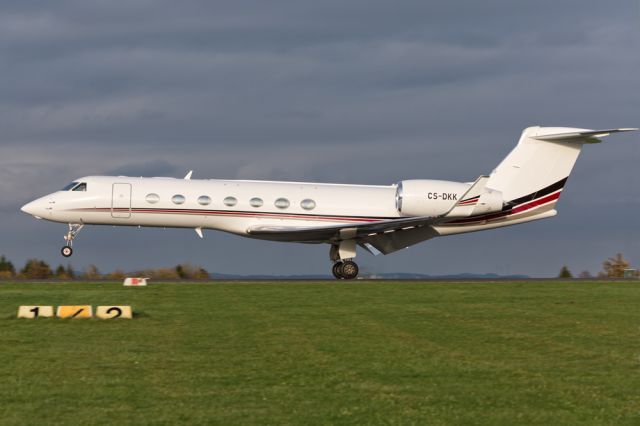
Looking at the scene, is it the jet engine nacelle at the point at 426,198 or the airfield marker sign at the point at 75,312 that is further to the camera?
the jet engine nacelle at the point at 426,198

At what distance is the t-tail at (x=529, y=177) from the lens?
34.5 m

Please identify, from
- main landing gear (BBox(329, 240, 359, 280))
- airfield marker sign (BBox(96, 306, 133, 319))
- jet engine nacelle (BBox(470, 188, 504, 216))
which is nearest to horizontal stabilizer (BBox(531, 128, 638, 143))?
jet engine nacelle (BBox(470, 188, 504, 216))

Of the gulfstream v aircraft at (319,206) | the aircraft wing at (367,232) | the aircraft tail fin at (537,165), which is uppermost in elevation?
the aircraft tail fin at (537,165)

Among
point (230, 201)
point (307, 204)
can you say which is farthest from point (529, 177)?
point (230, 201)

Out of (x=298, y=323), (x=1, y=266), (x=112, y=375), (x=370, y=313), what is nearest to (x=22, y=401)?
(x=112, y=375)

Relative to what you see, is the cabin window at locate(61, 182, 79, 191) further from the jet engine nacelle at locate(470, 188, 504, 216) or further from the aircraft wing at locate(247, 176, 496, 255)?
the jet engine nacelle at locate(470, 188, 504, 216)

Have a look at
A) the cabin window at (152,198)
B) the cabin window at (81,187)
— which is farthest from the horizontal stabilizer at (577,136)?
the cabin window at (81,187)

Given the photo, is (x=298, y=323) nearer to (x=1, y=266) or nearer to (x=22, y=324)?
(x=22, y=324)

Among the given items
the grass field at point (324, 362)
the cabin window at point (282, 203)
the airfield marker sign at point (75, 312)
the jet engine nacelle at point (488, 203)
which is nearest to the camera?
the grass field at point (324, 362)

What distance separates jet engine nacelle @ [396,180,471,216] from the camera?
1308 inches

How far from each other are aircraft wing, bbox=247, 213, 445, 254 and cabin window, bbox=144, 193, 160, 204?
3.47 metres

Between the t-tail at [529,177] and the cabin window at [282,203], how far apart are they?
590 cm

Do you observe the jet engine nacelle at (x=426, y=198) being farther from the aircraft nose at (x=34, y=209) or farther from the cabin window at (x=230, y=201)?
the aircraft nose at (x=34, y=209)

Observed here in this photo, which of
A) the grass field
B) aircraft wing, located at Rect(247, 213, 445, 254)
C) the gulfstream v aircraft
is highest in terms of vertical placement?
the gulfstream v aircraft
